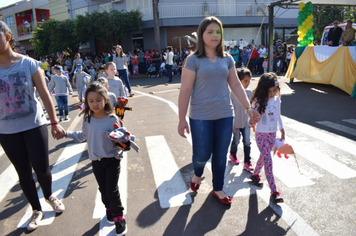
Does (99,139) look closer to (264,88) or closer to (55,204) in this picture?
(55,204)

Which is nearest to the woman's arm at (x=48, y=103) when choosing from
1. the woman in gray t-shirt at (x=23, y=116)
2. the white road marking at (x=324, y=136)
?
the woman in gray t-shirt at (x=23, y=116)

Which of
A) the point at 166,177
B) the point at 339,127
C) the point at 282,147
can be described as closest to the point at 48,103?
the point at 166,177

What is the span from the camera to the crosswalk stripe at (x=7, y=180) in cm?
437

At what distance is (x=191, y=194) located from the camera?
392 cm

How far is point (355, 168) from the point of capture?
454 cm

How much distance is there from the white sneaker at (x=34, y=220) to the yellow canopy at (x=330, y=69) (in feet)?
34.7

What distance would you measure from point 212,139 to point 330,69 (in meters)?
10.1

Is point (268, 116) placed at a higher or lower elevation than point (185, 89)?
lower

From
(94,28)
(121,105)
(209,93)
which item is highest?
(94,28)

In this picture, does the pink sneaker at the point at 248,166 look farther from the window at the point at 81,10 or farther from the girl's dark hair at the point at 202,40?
the window at the point at 81,10

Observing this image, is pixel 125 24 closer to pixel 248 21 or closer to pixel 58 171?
pixel 248 21

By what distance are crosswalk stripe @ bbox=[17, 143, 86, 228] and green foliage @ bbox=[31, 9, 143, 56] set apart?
22080mm

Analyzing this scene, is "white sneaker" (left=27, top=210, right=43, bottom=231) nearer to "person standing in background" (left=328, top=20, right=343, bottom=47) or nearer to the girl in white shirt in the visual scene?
the girl in white shirt

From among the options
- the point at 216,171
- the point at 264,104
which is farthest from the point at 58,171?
the point at 264,104
